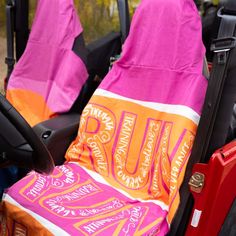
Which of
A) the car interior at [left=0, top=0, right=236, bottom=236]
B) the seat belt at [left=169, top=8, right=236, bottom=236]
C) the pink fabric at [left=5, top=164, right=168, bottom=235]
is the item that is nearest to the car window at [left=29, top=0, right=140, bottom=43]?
the car interior at [left=0, top=0, right=236, bottom=236]

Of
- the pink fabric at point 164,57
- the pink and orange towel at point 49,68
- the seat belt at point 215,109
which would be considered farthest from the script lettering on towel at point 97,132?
the seat belt at point 215,109

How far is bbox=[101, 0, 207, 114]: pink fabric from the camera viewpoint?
143 cm

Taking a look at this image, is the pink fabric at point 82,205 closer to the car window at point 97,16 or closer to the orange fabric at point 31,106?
the orange fabric at point 31,106

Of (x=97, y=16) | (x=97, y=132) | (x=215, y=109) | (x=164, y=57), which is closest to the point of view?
(x=215, y=109)

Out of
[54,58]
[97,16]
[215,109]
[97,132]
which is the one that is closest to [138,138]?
[97,132]

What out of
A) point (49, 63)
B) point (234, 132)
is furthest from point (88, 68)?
point (234, 132)

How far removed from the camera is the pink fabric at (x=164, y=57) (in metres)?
1.43

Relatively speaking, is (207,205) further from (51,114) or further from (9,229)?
(51,114)

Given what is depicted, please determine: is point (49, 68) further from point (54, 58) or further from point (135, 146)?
point (135, 146)

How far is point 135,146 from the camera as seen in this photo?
154 centimetres

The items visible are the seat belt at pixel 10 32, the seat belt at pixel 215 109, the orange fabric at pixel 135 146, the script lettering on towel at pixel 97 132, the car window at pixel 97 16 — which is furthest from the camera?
the car window at pixel 97 16

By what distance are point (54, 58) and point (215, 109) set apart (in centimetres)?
95

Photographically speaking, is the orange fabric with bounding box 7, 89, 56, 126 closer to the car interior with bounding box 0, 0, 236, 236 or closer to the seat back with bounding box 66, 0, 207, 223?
the car interior with bounding box 0, 0, 236, 236

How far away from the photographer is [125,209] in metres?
1.38
